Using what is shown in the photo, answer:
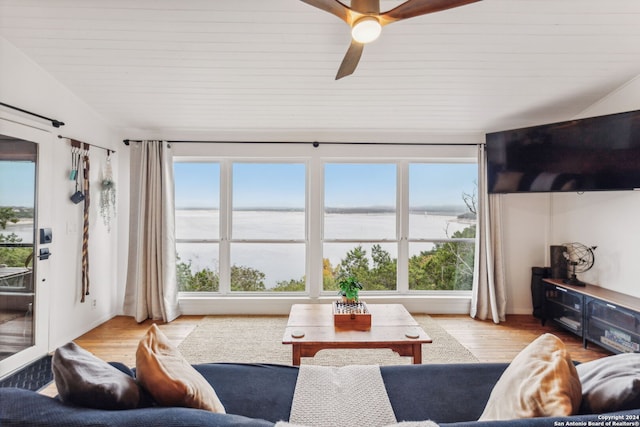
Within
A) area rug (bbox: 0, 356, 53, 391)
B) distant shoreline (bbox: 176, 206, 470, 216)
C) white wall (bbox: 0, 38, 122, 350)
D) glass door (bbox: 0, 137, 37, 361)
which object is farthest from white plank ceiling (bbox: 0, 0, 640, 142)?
area rug (bbox: 0, 356, 53, 391)

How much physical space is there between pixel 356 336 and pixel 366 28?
1.92 m

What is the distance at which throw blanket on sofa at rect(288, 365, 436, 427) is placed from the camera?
1230 millimetres

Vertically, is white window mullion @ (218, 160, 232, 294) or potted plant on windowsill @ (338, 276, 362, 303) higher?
white window mullion @ (218, 160, 232, 294)

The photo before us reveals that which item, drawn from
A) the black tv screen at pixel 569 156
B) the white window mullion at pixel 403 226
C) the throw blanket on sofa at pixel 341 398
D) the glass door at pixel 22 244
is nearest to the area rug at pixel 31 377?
the glass door at pixel 22 244

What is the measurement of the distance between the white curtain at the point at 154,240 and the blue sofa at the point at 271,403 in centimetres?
234

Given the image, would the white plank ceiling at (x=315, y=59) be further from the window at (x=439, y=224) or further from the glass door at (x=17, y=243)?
the glass door at (x=17, y=243)

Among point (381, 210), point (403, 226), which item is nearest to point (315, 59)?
point (381, 210)

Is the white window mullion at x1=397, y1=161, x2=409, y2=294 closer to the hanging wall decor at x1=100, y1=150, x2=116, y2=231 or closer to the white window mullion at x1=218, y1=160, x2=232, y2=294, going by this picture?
the white window mullion at x1=218, y1=160, x2=232, y2=294

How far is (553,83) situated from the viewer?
2.89m

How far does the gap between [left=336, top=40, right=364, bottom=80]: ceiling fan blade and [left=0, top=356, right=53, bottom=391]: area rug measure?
3.14 metres

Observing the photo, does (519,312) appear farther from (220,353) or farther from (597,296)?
(220,353)

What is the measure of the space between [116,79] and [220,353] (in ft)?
8.89

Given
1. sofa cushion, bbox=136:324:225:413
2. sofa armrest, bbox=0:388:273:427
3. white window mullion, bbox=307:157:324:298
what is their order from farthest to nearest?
Result: 1. white window mullion, bbox=307:157:324:298
2. sofa cushion, bbox=136:324:225:413
3. sofa armrest, bbox=0:388:273:427

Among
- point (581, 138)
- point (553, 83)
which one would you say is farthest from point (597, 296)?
point (553, 83)
